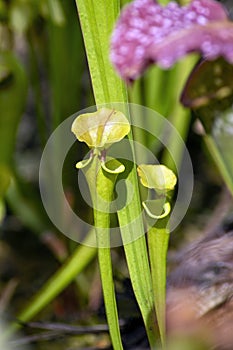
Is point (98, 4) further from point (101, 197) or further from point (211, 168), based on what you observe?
point (211, 168)

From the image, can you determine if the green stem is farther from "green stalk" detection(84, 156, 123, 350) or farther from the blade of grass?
the blade of grass

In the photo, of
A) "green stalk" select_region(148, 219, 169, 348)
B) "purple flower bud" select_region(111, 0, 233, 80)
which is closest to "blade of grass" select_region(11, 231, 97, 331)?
"green stalk" select_region(148, 219, 169, 348)

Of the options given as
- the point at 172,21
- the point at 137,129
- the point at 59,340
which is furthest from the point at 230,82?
the point at 59,340

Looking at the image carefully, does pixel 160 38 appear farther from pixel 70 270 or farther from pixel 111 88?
pixel 70 270

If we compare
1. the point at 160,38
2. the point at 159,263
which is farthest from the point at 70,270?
the point at 160,38

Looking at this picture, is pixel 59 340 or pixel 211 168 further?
pixel 211 168

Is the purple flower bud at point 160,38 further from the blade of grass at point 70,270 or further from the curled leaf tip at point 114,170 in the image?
the blade of grass at point 70,270
